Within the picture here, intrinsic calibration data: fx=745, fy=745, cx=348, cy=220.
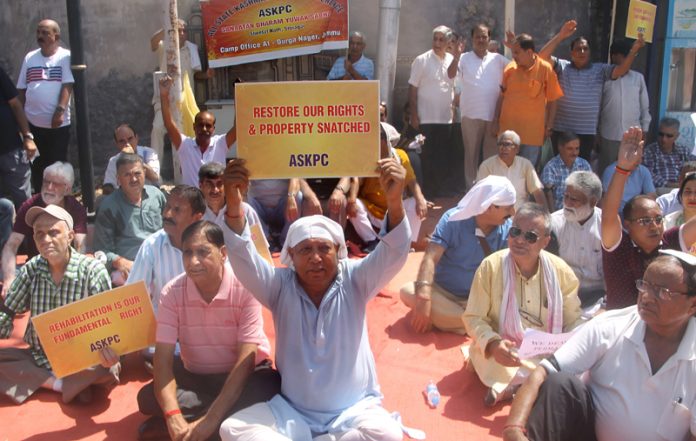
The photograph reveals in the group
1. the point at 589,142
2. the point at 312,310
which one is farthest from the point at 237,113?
the point at 589,142

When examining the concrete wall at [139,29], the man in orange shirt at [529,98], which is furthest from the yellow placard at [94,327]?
the concrete wall at [139,29]

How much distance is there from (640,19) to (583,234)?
3651mm

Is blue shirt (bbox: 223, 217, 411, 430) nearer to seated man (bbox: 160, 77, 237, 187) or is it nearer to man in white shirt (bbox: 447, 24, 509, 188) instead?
seated man (bbox: 160, 77, 237, 187)

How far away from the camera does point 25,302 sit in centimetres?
467

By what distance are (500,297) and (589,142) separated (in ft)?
16.2

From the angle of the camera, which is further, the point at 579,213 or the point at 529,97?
the point at 529,97

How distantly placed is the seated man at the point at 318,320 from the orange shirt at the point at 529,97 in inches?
203

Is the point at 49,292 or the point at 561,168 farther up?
the point at 561,168

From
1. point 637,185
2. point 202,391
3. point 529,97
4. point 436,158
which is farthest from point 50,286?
point 436,158

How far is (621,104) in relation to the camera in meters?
8.75

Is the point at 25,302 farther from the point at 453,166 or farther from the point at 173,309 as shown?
the point at 453,166

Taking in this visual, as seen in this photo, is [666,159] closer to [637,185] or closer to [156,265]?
[637,185]

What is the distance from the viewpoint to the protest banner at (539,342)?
394 centimetres

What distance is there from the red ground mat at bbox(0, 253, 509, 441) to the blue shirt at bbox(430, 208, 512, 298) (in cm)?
40
